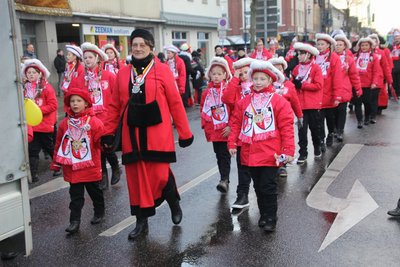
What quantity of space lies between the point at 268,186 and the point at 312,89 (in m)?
3.40

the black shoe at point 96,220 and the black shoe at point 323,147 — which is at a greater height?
the black shoe at point 323,147

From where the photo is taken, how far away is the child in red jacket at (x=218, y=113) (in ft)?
21.4

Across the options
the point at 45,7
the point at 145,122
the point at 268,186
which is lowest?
the point at 268,186

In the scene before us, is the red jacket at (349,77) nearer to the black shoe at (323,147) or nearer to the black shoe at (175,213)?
the black shoe at (323,147)

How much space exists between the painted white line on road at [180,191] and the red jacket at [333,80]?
8.89 feet

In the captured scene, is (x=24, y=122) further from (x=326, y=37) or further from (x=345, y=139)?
(x=345, y=139)

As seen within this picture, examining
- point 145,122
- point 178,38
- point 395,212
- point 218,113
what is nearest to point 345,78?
point 218,113

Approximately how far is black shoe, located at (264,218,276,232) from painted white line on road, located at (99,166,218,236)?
149 cm

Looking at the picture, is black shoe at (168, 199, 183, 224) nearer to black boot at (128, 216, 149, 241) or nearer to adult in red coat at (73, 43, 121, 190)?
black boot at (128, 216, 149, 241)

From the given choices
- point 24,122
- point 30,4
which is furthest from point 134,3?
point 24,122

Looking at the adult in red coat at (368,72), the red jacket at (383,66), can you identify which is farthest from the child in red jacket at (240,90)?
the red jacket at (383,66)

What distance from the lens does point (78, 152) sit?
524 centimetres

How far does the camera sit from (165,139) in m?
4.85

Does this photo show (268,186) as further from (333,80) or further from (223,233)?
(333,80)
